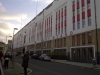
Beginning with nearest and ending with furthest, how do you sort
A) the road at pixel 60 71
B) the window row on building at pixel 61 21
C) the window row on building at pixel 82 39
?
1. the road at pixel 60 71
2. the window row on building at pixel 82 39
3. the window row on building at pixel 61 21

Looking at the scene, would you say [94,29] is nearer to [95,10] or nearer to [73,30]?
[95,10]

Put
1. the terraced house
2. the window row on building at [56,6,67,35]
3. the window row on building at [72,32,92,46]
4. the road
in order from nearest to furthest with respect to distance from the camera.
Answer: the road, the terraced house, the window row on building at [72,32,92,46], the window row on building at [56,6,67,35]

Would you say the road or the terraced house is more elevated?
the terraced house

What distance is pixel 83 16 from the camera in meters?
38.3

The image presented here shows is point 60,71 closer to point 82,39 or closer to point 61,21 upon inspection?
point 82,39

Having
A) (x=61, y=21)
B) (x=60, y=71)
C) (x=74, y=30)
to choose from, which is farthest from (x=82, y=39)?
(x=60, y=71)

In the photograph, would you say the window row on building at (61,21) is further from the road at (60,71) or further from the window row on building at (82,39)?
the road at (60,71)

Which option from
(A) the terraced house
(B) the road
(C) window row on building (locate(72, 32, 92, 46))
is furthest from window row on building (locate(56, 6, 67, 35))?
(B) the road

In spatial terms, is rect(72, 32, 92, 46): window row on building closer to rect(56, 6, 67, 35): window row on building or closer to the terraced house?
the terraced house

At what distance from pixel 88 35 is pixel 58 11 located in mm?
20305

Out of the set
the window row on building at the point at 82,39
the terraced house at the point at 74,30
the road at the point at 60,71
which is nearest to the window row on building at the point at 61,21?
the terraced house at the point at 74,30

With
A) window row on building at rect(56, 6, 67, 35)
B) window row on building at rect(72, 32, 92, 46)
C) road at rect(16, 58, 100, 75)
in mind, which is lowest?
road at rect(16, 58, 100, 75)

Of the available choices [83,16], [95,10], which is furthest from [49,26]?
[95,10]

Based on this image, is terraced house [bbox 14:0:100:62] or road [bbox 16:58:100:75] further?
terraced house [bbox 14:0:100:62]
